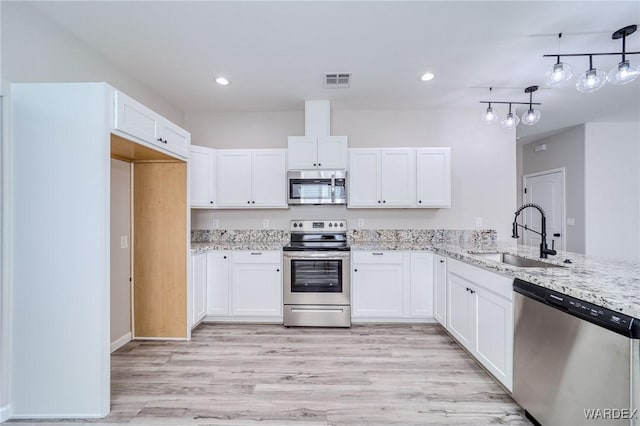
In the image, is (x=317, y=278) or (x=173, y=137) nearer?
(x=173, y=137)

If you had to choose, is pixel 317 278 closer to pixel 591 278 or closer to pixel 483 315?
pixel 483 315

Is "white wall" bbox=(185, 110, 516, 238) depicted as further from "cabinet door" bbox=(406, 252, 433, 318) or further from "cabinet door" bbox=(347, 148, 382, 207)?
"cabinet door" bbox=(406, 252, 433, 318)

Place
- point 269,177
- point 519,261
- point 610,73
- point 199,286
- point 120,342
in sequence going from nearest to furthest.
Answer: point 610,73
point 519,261
point 120,342
point 199,286
point 269,177

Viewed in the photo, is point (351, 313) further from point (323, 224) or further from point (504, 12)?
point (504, 12)

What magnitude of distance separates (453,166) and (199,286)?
366cm

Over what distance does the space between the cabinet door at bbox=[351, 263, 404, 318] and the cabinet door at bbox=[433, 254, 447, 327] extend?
37 cm

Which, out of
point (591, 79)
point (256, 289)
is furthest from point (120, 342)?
point (591, 79)

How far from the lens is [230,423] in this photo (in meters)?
1.74

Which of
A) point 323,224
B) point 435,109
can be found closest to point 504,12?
point 435,109

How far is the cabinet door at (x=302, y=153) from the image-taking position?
3.47 metres

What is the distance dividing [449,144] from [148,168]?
3.79m

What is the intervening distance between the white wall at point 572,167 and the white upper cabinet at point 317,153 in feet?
14.0

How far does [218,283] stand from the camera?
10.8 feet

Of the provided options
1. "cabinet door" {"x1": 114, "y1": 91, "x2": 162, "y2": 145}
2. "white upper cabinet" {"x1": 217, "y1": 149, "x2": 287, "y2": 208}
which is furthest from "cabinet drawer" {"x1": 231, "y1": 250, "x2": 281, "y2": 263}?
"cabinet door" {"x1": 114, "y1": 91, "x2": 162, "y2": 145}
